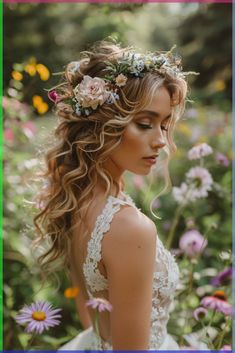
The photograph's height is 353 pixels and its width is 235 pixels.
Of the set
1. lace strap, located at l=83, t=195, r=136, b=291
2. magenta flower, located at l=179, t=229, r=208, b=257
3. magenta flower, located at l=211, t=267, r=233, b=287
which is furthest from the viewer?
magenta flower, located at l=179, t=229, r=208, b=257

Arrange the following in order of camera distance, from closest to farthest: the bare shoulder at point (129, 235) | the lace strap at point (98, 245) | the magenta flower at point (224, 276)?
the bare shoulder at point (129, 235) → the lace strap at point (98, 245) → the magenta flower at point (224, 276)

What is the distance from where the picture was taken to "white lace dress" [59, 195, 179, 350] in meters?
2.00

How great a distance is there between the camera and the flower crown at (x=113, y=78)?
2.03 metres

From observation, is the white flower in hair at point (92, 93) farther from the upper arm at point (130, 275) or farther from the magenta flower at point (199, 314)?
the magenta flower at point (199, 314)

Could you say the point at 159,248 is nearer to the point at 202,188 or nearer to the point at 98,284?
the point at 98,284

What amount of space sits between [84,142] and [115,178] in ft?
0.61

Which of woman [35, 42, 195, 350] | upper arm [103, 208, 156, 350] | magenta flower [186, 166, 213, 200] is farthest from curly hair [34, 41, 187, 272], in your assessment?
magenta flower [186, 166, 213, 200]

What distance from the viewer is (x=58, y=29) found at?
11.9 metres

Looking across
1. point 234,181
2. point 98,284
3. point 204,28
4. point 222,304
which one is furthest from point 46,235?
point 204,28

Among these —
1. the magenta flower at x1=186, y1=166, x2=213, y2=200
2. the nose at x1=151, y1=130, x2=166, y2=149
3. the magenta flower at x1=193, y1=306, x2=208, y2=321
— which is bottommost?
the magenta flower at x1=193, y1=306, x2=208, y2=321

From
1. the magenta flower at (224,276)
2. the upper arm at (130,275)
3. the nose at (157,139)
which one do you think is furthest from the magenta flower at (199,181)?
the upper arm at (130,275)

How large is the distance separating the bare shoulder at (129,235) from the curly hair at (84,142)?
6.7 inches

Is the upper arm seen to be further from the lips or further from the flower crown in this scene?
the flower crown

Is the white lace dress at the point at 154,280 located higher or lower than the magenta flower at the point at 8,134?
lower
